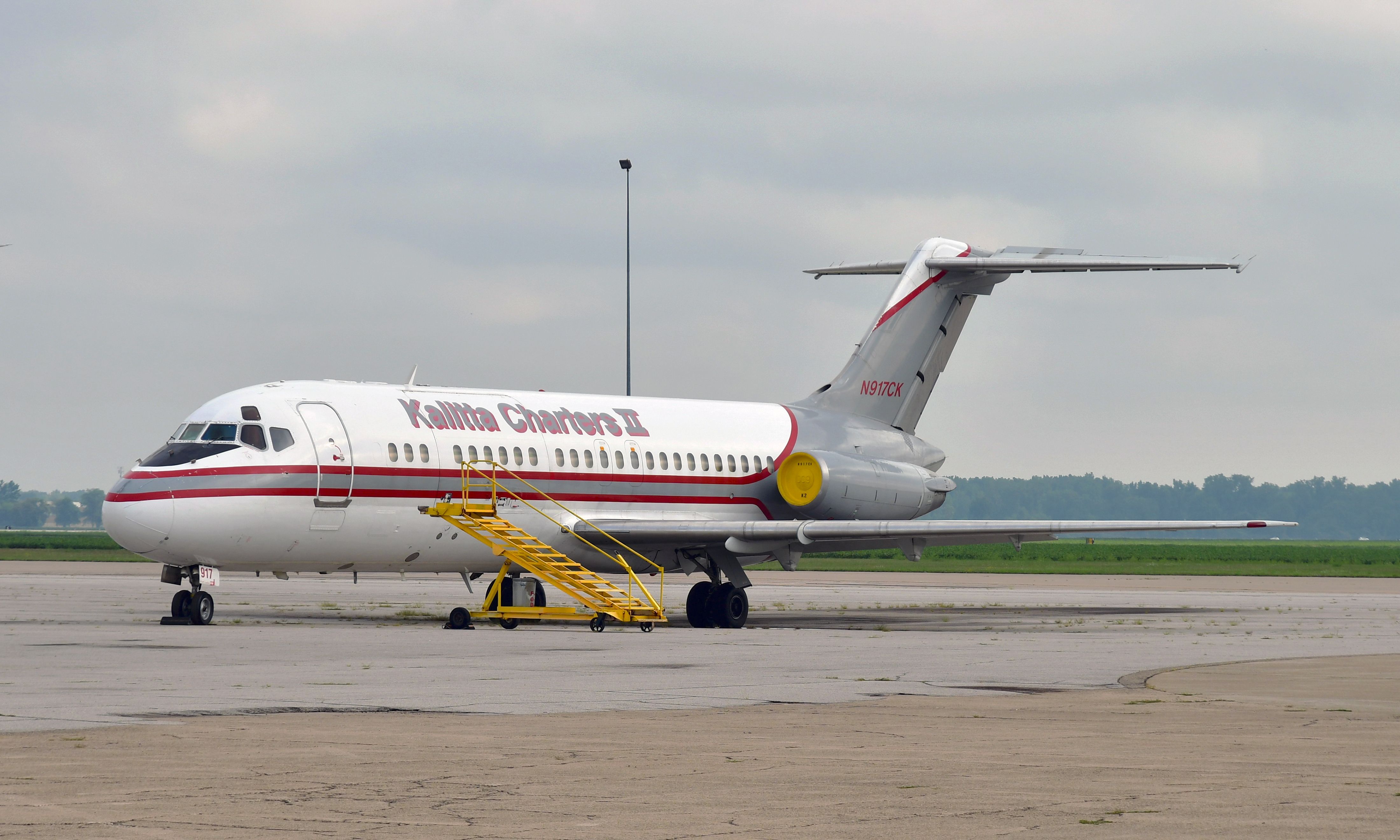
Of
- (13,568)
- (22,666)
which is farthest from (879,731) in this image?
(13,568)

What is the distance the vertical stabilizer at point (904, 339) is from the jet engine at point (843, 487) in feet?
8.38

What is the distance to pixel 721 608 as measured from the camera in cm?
3136

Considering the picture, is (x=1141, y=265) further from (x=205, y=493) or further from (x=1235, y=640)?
(x=205, y=493)

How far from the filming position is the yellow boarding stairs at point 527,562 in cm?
2759

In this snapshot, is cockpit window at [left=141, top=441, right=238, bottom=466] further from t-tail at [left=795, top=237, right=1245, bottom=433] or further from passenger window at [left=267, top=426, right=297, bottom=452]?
t-tail at [left=795, top=237, right=1245, bottom=433]

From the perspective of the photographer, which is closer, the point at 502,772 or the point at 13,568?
the point at 502,772

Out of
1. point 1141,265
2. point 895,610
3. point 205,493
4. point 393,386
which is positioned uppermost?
point 1141,265

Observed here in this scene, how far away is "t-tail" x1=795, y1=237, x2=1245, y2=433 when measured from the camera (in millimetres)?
38438

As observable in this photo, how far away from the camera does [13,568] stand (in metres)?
61.2

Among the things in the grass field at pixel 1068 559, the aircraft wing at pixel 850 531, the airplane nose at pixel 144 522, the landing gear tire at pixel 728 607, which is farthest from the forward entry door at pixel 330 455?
the grass field at pixel 1068 559

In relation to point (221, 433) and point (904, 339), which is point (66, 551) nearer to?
point (904, 339)

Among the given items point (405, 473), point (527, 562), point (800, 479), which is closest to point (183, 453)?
point (405, 473)

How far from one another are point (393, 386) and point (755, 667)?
41.9 feet

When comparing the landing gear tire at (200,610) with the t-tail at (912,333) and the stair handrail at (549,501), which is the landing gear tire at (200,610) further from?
the t-tail at (912,333)
